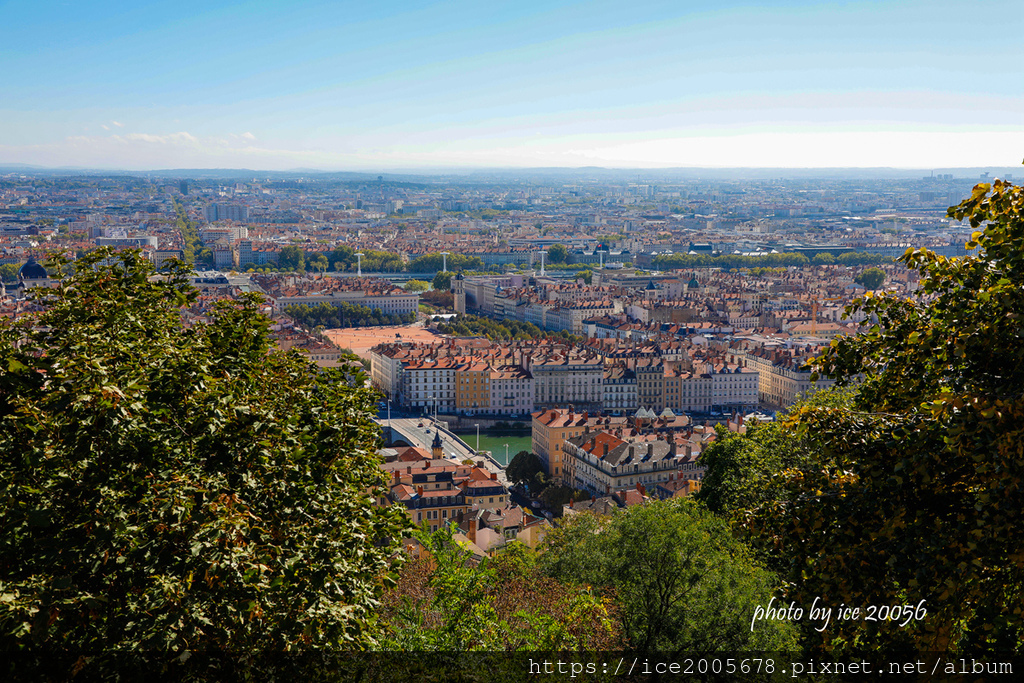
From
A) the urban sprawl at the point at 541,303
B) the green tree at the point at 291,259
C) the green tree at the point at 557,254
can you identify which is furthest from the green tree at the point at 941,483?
the green tree at the point at 557,254

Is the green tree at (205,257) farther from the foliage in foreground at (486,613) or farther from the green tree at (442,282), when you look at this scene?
the foliage in foreground at (486,613)

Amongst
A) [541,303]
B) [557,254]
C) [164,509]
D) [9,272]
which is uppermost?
[164,509]

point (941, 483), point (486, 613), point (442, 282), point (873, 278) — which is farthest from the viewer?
point (442, 282)

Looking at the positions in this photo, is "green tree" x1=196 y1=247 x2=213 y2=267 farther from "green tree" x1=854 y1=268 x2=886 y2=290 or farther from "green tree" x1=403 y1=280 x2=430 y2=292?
"green tree" x1=854 y1=268 x2=886 y2=290

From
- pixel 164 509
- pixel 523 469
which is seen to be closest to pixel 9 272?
pixel 523 469

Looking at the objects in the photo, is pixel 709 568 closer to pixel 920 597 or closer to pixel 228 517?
pixel 920 597

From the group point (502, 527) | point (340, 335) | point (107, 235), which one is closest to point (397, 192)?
point (107, 235)

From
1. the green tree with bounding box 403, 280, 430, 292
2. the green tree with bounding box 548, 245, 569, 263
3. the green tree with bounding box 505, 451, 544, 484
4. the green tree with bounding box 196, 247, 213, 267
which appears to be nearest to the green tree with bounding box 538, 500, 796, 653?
the green tree with bounding box 505, 451, 544, 484

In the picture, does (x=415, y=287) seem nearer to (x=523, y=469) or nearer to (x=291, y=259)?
(x=291, y=259)
